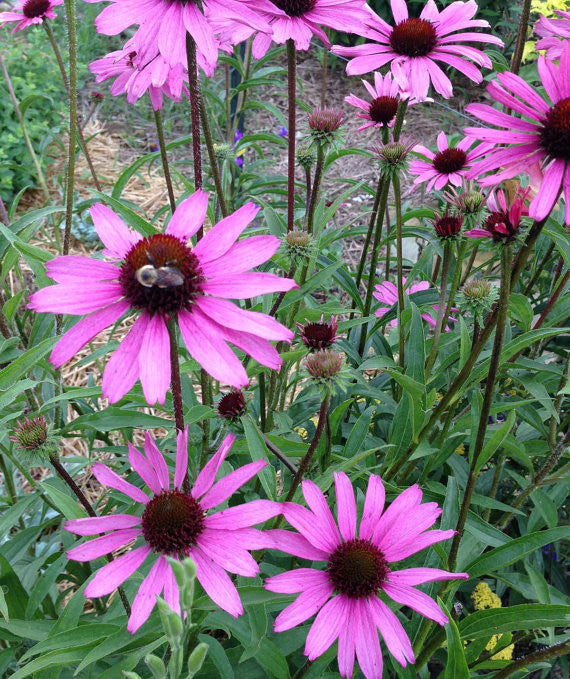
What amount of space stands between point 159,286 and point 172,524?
288mm

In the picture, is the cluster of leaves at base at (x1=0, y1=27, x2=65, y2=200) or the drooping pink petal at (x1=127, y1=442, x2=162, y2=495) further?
the cluster of leaves at base at (x1=0, y1=27, x2=65, y2=200)

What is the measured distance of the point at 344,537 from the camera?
852 millimetres

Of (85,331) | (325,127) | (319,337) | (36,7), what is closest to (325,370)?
(319,337)

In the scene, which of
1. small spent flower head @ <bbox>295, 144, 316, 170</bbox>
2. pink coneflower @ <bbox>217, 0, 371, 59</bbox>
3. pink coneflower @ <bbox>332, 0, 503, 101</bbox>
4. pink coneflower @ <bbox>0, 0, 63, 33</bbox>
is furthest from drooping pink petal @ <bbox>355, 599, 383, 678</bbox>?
pink coneflower @ <bbox>0, 0, 63, 33</bbox>

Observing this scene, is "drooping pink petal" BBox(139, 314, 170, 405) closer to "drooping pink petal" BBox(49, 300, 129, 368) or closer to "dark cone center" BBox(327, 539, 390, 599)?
"drooping pink petal" BBox(49, 300, 129, 368)

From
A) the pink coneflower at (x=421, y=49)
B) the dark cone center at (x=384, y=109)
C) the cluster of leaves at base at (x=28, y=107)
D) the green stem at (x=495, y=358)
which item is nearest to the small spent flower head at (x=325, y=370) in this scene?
the green stem at (x=495, y=358)

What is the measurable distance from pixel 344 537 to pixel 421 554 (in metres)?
0.33

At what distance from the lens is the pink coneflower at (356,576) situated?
752 mm

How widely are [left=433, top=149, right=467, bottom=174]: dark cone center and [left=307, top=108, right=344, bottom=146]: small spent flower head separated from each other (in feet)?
1.14

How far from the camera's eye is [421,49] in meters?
1.31

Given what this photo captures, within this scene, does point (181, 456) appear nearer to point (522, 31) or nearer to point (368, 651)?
point (368, 651)

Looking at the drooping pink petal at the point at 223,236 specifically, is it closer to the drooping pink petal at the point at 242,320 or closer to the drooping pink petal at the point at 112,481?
the drooping pink petal at the point at 242,320

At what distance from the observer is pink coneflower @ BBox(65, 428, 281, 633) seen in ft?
2.32

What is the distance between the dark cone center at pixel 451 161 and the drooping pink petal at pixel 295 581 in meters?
1.01
